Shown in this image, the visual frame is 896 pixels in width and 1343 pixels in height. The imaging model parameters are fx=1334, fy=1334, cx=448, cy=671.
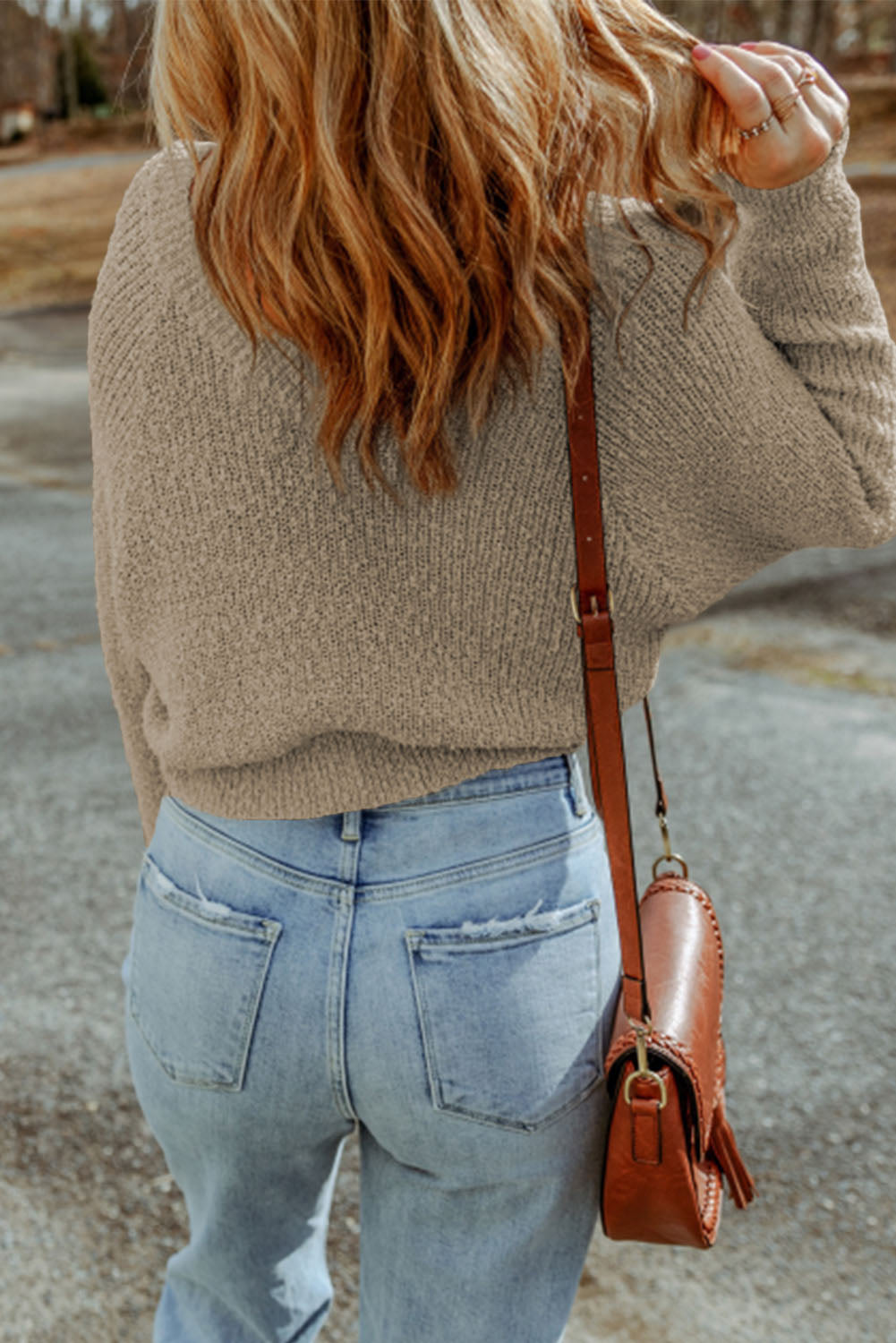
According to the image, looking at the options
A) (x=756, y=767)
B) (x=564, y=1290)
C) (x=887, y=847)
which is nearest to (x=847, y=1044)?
(x=887, y=847)

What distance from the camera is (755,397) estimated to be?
1.12m

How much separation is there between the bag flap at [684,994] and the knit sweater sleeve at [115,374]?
63cm

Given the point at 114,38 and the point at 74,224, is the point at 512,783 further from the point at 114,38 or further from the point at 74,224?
the point at 114,38

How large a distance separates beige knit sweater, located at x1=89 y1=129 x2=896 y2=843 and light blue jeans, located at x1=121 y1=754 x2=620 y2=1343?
0.06 metres

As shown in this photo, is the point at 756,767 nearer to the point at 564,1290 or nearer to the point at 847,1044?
the point at 847,1044

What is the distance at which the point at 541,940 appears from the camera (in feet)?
4.03

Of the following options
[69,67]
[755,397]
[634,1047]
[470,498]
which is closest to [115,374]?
[470,498]

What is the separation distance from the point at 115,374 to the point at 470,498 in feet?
1.11

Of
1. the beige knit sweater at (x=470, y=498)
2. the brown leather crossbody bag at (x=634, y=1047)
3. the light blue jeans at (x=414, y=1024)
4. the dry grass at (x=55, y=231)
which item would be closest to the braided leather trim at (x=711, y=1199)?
the brown leather crossbody bag at (x=634, y=1047)

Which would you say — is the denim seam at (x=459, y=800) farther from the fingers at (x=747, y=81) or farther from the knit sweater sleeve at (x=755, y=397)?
the fingers at (x=747, y=81)

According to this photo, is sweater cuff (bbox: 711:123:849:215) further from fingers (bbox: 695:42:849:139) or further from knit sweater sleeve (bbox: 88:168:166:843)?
knit sweater sleeve (bbox: 88:168:166:843)

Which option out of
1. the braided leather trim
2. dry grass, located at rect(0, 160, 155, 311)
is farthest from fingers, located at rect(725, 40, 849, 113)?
dry grass, located at rect(0, 160, 155, 311)

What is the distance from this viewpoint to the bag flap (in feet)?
4.11

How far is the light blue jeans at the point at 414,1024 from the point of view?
1.21m
